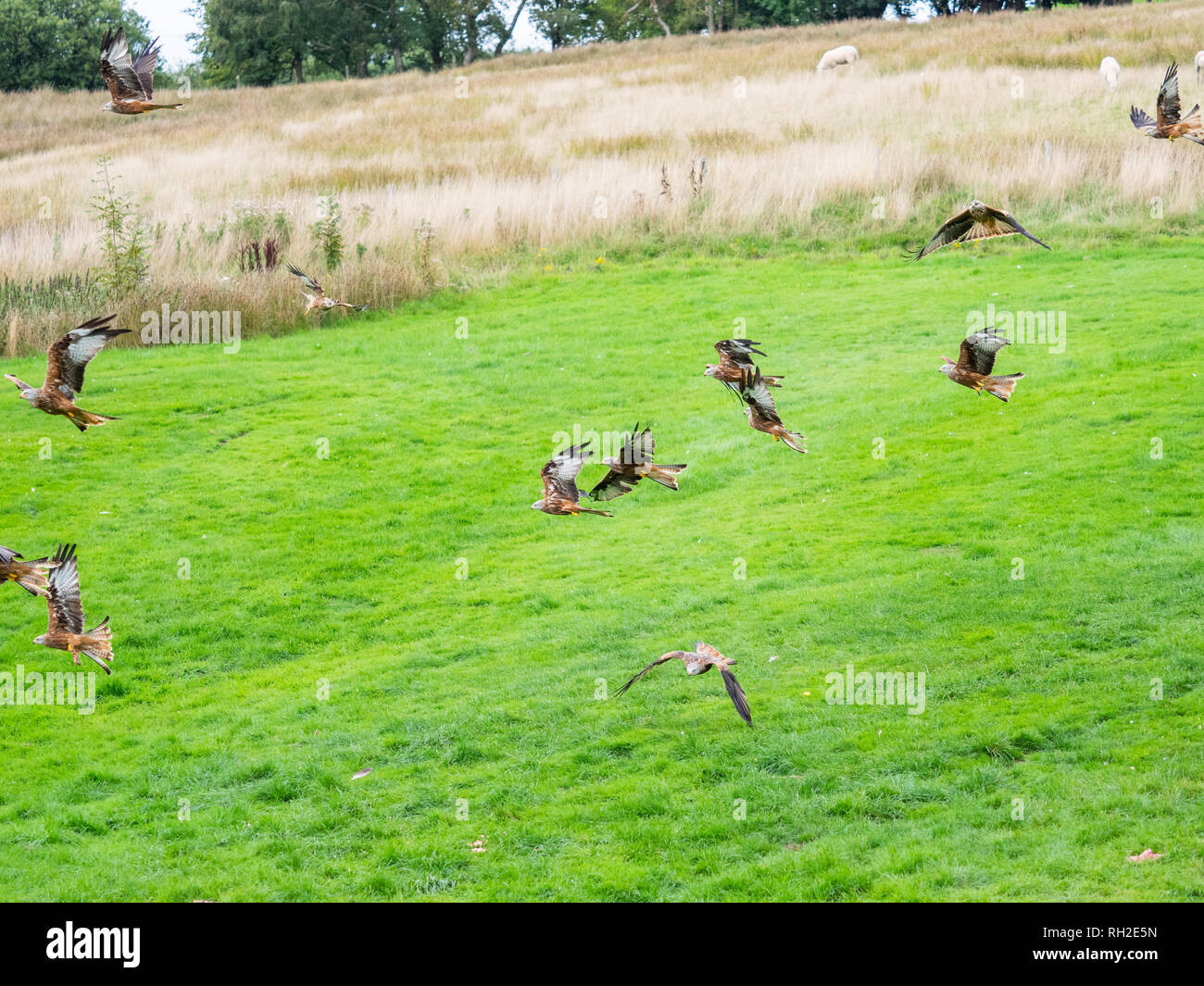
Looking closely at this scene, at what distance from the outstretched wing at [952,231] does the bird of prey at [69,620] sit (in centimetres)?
498

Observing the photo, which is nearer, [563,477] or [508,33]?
[563,477]

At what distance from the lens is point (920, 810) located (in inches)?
300

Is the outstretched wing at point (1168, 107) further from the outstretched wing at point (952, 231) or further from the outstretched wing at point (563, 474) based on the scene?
the outstretched wing at point (563, 474)

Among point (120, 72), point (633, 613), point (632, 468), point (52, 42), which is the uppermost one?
point (52, 42)

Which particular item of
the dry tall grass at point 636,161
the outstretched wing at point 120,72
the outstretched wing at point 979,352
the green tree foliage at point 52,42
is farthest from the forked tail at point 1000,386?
the green tree foliage at point 52,42

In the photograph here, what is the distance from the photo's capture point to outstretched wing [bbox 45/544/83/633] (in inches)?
256

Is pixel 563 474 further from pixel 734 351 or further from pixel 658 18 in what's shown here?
pixel 658 18

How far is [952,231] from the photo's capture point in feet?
21.9

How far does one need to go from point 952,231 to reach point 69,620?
560cm

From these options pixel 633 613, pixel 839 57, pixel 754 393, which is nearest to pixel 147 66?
pixel 754 393

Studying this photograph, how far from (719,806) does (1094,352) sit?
11169 mm

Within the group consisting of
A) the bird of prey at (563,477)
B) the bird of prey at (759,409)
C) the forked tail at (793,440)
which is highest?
the bird of prey at (759,409)

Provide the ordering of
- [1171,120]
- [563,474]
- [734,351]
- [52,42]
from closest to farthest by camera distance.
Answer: [734,351] → [563,474] → [1171,120] → [52,42]

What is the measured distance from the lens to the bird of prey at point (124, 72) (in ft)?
23.3
